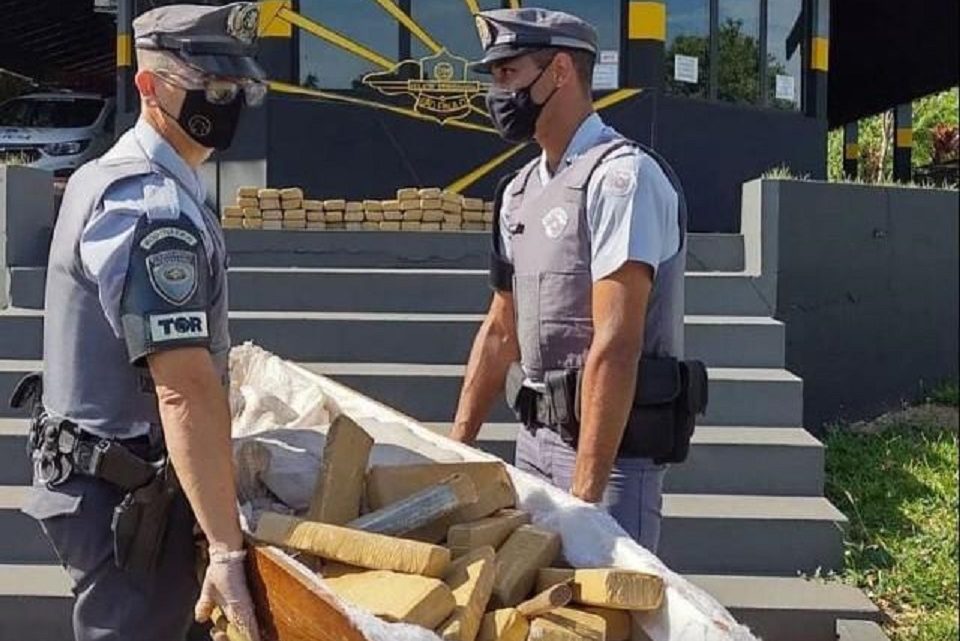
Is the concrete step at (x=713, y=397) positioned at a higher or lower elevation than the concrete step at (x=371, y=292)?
lower

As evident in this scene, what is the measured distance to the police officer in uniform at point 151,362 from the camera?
2.27 meters

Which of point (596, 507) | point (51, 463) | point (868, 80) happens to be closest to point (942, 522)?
point (596, 507)

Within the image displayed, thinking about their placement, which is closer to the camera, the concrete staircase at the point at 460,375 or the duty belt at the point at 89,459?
the duty belt at the point at 89,459

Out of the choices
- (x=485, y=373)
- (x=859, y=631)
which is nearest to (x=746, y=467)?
(x=859, y=631)

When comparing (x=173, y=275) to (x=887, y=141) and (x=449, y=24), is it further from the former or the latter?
(x=887, y=141)

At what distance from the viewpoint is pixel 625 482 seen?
2.82m

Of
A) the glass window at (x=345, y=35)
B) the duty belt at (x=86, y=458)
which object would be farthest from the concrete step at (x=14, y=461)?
the glass window at (x=345, y=35)

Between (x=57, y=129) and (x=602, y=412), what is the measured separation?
1172cm

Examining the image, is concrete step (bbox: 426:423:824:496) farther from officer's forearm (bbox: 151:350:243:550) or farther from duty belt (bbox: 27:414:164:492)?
officer's forearm (bbox: 151:350:243:550)

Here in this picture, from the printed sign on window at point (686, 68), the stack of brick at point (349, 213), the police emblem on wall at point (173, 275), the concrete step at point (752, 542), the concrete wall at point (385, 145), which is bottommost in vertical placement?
the concrete step at point (752, 542)

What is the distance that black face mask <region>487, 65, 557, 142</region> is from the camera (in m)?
2.86

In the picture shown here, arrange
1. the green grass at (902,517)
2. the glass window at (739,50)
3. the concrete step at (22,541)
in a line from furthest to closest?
1. the glass window at (739,50)
2. the concrete step at (22,541)
3. the green grass at (902,517)

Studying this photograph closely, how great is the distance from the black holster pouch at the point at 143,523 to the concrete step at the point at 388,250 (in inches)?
161

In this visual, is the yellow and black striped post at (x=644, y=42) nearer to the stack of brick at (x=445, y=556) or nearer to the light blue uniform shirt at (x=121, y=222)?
the stack of brick at (x=445, y=556)
